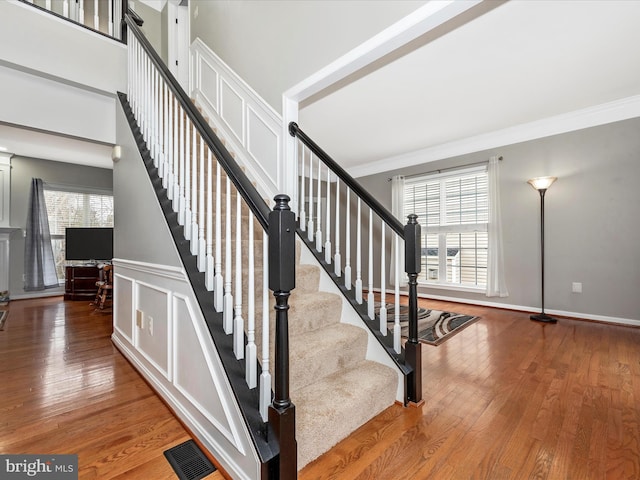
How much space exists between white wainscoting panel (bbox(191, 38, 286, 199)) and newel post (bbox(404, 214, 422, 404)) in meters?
1.23

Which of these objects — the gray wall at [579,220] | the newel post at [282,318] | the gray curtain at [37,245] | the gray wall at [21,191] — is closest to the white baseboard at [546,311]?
the gray wall at [579,220]

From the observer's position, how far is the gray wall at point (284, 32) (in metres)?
1.93

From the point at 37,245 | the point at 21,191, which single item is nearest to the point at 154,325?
the point at 37,245

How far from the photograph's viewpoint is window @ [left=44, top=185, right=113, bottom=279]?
5.63 metres

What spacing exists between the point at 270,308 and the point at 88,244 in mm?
5509

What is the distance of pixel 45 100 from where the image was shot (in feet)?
8.89

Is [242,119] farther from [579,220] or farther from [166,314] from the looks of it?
[579,220]

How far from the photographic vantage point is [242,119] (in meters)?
3.03

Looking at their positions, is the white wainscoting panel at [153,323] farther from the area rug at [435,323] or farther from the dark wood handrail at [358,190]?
the area rug at [435,323]

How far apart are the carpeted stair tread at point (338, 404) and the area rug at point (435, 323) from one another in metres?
1.30

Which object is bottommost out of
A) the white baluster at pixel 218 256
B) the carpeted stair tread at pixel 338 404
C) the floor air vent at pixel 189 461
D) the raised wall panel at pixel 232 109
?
the floor air vent at pixel 189 461

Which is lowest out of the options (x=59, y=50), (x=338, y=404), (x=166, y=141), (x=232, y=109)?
(x=338, y=404)

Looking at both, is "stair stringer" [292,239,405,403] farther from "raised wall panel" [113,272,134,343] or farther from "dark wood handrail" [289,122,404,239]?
"raised wall panel" [113,272,134,343]

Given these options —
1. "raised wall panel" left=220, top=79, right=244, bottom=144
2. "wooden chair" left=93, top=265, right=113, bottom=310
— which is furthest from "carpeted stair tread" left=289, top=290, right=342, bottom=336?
"wooden chair" left=93, top=265, right=113, bottom=310
